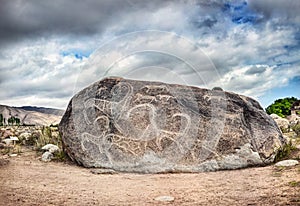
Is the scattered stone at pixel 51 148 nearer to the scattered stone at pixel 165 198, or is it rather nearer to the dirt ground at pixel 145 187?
the dirt ground at pixel 145 187

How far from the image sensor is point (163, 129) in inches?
396

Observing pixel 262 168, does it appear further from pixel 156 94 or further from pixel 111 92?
pixel 111 92

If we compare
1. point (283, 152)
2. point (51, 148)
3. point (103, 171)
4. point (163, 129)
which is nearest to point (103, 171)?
point (103, 171)

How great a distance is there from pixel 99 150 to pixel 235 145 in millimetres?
3800

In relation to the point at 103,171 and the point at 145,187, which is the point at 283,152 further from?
the point at 103,171

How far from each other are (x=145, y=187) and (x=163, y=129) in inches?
108

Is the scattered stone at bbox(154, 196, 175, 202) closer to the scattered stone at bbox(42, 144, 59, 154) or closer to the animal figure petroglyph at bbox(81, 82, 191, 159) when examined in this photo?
the animal figure petroglyph at bbox(81, 82, 191, 159)

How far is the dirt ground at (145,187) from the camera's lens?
625cm

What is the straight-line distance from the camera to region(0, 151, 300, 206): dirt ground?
6.25m

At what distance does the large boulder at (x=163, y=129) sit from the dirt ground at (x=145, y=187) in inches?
23.5

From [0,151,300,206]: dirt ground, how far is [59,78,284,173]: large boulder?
0.60m

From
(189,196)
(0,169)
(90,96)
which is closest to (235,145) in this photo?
(189,196)

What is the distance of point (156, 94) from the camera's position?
35.2 feet

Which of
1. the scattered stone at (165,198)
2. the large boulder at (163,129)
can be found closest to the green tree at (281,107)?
the large boulder at (163,129)
